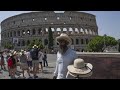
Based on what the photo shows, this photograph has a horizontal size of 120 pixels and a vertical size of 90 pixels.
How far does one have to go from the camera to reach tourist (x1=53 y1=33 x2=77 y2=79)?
351cm

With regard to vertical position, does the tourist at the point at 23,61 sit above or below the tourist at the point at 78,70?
below

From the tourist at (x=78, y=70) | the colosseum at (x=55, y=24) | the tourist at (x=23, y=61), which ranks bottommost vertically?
the tourist at (x=23, y=61)

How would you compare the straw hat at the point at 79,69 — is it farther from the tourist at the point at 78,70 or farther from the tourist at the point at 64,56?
the tourist at the point at 64,56

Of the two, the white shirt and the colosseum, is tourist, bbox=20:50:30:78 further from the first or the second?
the white shirt

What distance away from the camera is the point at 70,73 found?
342cm

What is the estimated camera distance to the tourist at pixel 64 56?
11.5 ft

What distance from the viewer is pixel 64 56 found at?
3520mm

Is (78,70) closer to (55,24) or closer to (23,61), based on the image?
(55,24)

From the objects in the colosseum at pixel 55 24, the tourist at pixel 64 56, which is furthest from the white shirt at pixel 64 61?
the colosseum at pixel 55 24

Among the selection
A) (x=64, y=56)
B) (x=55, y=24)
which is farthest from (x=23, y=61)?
(x=64, y=56)
